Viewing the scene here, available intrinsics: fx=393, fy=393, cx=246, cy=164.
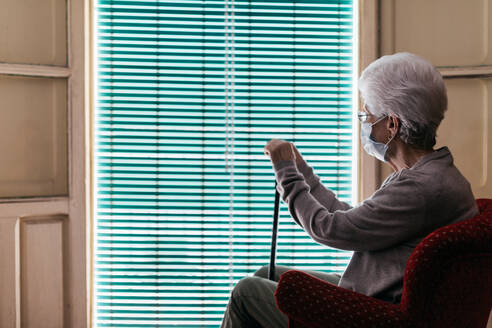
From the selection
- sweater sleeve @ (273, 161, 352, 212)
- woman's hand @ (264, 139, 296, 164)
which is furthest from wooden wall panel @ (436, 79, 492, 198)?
woman's hand @ (264, 139, 296, 164)

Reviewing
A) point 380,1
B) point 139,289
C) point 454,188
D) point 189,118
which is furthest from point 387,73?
point 139,289

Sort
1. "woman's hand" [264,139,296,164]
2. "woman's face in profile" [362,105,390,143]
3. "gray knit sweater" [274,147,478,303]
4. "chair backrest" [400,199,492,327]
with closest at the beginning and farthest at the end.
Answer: "chair backrest" [400,199,492,327] < "gray knit sweater" [274,147,478,303] < "woman's face in profile" [362,105,390,143] < "woman's hand" [264,139,296,164]

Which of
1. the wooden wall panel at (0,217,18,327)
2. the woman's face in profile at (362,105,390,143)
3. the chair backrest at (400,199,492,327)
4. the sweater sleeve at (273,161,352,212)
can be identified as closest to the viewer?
the chair backrest at (400,199,492,327)

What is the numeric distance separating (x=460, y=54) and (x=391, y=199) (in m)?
1.34

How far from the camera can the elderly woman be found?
118 centimetres

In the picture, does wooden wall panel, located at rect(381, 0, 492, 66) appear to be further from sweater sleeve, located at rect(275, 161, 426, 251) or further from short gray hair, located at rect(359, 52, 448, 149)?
sweater sleeve, located at rect(275, 161, 426, 251)

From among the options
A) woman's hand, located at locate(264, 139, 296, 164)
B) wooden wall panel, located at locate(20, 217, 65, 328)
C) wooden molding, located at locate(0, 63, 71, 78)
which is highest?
wooden molding, located at locate(0, 63, 71, 78)

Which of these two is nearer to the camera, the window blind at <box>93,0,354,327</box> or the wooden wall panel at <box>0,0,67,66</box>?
the wooden wall panel at <box>0,0,67,66</box>

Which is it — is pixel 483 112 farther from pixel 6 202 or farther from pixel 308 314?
pixel 6 202

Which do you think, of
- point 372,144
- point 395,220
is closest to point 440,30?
point 372,144

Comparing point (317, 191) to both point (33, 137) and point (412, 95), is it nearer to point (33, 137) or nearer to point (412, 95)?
point (412, 95)

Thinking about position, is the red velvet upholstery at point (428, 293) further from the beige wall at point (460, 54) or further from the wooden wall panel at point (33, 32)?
the wooden wall panel at point (33, 32)

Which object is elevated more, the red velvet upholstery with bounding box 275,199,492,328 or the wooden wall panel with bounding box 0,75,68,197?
the wooden wall panel with bounding box 0,75,68,197

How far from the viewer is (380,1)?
215 centimetres
